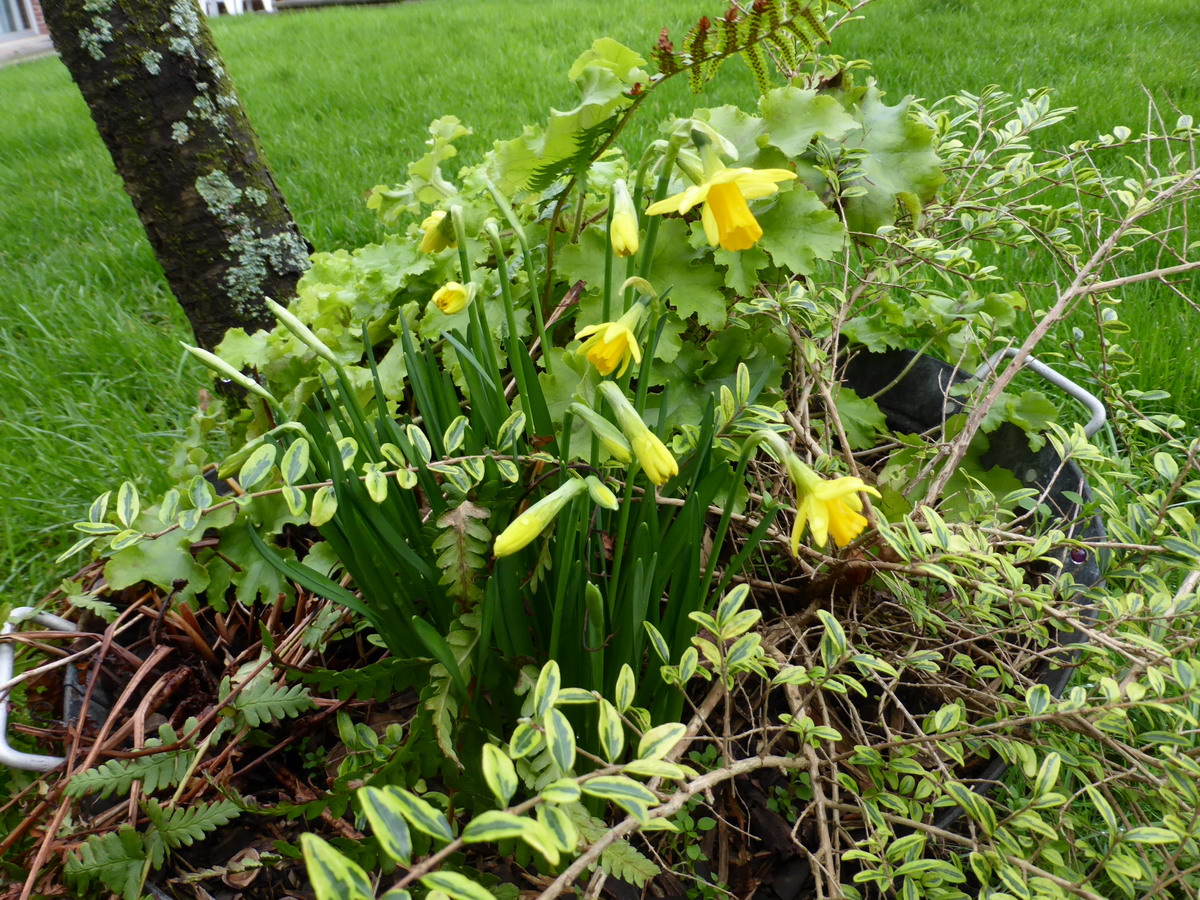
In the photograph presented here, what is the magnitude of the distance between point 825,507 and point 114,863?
2.65 feet

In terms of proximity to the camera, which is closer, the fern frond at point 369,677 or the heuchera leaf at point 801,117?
the fern frond at point 369,677

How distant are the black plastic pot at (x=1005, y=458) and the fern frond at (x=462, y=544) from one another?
22.9 inches

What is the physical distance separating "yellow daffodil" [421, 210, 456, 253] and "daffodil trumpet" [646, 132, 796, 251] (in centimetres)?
29

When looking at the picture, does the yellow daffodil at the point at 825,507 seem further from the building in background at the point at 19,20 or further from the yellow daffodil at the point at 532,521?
the building in background at the point at 19,20

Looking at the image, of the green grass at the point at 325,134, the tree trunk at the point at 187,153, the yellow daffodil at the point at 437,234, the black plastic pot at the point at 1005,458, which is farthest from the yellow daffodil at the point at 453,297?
the green grass at the point at 325,134

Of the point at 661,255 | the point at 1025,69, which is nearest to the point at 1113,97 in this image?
the point at 1025,69

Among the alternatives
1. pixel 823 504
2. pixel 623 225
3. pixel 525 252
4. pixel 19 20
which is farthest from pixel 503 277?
pixel 19 20

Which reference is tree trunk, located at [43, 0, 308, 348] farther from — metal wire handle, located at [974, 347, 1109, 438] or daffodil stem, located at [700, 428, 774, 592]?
metal wire handle, located at [974, 347, 1109, 438]

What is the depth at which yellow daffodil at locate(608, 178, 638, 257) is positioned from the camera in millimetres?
708

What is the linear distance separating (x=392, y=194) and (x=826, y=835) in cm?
115

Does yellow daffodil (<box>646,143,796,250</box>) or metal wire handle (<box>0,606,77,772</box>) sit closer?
yellow daffodil (<box>646,143,796,250</box>)

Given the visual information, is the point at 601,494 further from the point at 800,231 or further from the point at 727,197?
the point at 800,231

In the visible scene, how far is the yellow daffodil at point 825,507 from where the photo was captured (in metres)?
0.66

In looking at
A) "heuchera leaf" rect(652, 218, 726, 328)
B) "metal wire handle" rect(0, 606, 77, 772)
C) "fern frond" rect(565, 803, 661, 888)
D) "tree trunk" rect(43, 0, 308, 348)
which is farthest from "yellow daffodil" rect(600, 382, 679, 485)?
"tree trunk" rect(43, 0, 308, 348)
